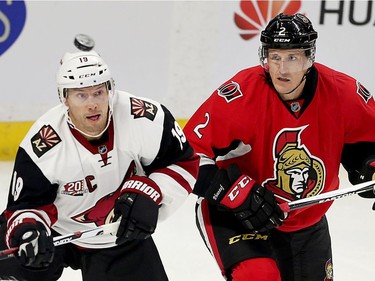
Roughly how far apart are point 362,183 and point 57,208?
1040mm

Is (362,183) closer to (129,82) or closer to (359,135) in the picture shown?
(359,135)

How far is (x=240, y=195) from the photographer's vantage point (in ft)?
9.42

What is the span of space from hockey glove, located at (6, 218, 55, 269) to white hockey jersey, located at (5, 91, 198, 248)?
0.17 ft

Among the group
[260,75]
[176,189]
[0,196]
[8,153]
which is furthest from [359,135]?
[8,153]

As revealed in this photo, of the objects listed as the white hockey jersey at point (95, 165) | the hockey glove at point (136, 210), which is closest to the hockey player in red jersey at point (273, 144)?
the white hockey jersey at point (95, 165)

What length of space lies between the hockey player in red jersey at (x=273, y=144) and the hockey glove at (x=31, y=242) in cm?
58

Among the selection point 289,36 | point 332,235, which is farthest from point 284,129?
point 332,235

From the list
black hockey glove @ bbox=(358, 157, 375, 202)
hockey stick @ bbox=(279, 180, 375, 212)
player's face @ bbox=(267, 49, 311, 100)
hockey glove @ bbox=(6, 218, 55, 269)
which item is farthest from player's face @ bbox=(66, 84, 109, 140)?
black hockey glove @ bbox=(358, 157, 375, 202)

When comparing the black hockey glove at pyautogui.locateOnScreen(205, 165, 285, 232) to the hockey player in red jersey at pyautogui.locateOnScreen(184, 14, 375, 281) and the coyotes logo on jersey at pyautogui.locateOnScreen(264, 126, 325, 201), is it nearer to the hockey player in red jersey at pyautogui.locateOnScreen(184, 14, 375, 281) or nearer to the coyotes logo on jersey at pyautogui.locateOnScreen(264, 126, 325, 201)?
the hockey player in red jersey at pyautogui.locateOnScreen(184, 14, 375, 281)

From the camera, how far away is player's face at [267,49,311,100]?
113 inches

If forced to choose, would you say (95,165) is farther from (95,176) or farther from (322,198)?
(322,198)

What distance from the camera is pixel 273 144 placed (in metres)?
2.95

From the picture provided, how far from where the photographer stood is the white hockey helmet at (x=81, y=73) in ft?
8.70

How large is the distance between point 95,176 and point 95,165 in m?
0.04
